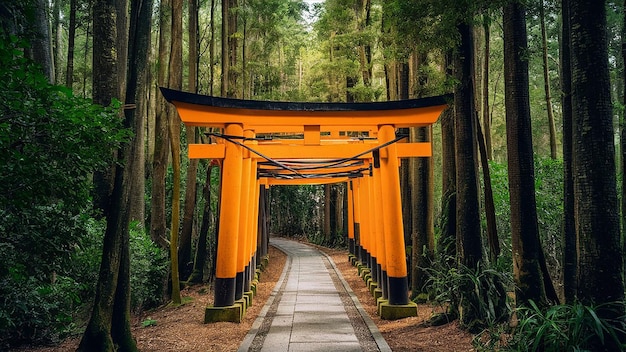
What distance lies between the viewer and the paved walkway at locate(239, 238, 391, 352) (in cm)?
598

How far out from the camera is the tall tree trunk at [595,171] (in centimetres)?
339

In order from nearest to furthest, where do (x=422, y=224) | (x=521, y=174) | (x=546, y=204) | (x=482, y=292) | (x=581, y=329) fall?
(x=581, y=329) < (x=521, y=174) < (x=482, y=292) < (x=422, y=224) < (x=546, y=204)

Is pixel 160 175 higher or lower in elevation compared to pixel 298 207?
higher

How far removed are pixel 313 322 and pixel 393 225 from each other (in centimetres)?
213

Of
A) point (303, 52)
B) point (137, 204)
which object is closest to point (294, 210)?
point (303, 52)

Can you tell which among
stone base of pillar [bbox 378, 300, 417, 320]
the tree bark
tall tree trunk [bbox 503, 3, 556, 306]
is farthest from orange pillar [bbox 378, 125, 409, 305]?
tall tree trunk [bbox 503, 3, 556, 306]

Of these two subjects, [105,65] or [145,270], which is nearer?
[105,65]

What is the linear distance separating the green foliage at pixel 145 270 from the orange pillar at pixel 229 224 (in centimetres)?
134

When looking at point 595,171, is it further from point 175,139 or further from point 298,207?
point 298,207

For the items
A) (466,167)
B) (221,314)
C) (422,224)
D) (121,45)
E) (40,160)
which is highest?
(121,45)

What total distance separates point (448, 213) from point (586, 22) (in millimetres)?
4528

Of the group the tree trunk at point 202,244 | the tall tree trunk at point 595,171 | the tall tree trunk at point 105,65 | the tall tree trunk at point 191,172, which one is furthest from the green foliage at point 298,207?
the tall tree trunk at point 595,171

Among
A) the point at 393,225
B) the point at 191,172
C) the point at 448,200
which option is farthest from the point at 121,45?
the point at 191,172

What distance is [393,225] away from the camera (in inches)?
304
